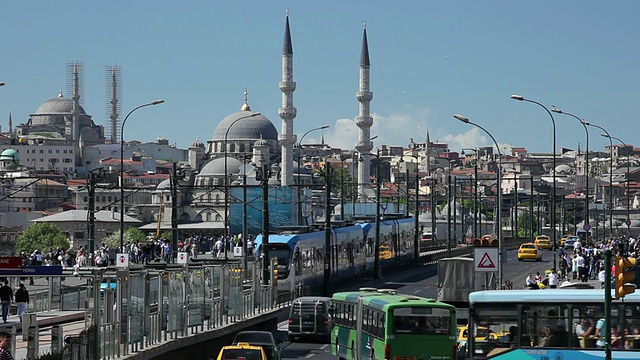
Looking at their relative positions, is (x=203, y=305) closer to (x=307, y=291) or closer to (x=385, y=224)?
(x=307, y=291)

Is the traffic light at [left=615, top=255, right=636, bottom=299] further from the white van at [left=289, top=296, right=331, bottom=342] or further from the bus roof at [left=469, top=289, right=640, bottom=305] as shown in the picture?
the white van at [left=289, top=296, right=331, bottom=342]

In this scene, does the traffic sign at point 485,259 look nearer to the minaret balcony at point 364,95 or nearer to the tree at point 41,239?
the tree at point 41,239

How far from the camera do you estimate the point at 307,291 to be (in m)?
41.1

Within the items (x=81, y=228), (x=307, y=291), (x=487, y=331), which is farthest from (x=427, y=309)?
(x=81, y=228)

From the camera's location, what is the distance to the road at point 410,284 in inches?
1150

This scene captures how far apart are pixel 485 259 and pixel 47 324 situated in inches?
341

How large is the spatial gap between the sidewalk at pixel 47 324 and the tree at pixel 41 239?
7250 cm

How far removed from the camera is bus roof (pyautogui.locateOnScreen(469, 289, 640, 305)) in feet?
59.0

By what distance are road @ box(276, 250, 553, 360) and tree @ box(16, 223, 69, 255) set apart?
131 feet

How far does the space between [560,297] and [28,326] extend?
6980 millimetres

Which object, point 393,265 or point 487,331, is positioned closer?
point 487,331

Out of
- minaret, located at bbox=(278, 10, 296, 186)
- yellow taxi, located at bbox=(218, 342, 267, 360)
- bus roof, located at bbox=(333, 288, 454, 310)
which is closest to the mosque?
minaret, located at bbox=(278, 10, 296, 186)

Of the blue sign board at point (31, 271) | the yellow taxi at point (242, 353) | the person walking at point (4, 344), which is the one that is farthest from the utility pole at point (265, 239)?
the person walking at point (4, 344)

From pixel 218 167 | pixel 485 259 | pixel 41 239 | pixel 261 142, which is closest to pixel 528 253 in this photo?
pixel 485 259
